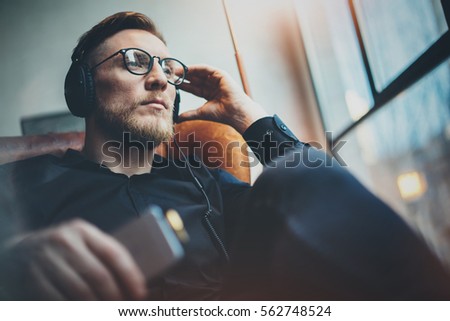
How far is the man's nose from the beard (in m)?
0.06

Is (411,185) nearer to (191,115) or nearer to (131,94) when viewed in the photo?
(191,115)

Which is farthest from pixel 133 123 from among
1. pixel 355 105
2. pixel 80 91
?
pixel 355 105

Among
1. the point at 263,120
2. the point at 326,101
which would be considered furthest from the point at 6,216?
the point at 326,101

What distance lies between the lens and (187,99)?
1034 millimetres

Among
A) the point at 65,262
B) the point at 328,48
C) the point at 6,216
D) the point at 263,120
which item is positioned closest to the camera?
the point at 65,262

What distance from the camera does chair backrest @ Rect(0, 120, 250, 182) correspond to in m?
1.01

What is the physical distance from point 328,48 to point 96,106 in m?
0.89

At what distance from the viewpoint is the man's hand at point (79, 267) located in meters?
0.59

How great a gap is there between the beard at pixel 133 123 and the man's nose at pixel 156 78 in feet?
0.20

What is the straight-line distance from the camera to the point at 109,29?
98 cm

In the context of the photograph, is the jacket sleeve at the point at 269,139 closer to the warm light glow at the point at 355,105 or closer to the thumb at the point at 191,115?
the thumb at the point at 191,115

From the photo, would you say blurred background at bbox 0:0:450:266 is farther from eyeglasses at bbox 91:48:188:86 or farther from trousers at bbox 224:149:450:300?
trousers at bbox 224:149:450:300

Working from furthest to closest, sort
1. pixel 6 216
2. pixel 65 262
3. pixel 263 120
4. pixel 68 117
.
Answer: pixel 68 117
pixel 263 120
pixel 6 216
pixel 65 262

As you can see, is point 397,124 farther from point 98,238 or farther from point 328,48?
point 98,238
